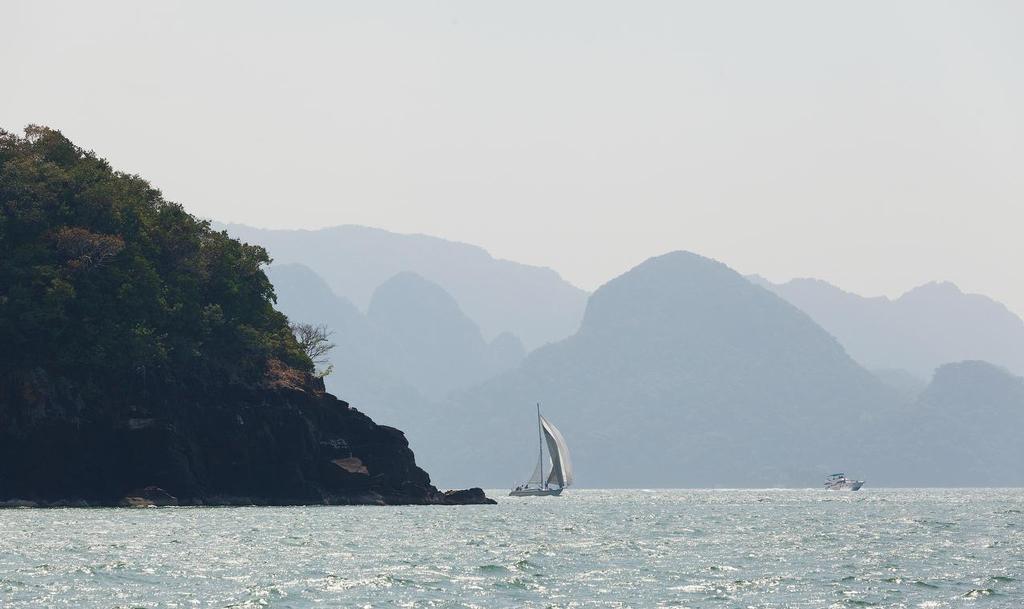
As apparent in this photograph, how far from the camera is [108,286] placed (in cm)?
10388

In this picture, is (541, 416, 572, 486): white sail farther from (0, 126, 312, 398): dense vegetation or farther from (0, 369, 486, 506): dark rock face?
(0, 126, 312, 398): dense vegetation

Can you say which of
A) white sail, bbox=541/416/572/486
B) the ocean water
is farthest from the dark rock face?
white sail, bbox=541/416/572/486

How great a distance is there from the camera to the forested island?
99312mm

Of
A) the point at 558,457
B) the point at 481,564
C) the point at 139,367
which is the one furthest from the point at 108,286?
the point at 558,457

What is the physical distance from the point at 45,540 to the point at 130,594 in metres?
21.9

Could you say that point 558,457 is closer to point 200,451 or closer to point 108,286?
point 200,451

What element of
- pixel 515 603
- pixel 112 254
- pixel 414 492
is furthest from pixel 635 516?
pixel 515 603

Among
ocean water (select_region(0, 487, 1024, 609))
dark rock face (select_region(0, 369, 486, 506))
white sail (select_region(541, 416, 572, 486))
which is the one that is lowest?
ocean water (select_region(0, 487, 1024, 609))

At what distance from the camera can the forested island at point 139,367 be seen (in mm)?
99312

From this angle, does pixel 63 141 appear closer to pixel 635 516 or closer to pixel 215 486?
pixel 215 486

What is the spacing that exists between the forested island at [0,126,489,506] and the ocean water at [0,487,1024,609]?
485 inches

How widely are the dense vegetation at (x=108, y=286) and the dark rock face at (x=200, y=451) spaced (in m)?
2.20

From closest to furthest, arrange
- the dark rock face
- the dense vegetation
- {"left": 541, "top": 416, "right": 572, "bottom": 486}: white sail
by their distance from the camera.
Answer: the dark rock face < the dense vegetation < {"left": 541, "top": 416, "right": 572, "bottom": 486}: white sail

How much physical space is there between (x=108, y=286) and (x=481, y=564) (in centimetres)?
5820
